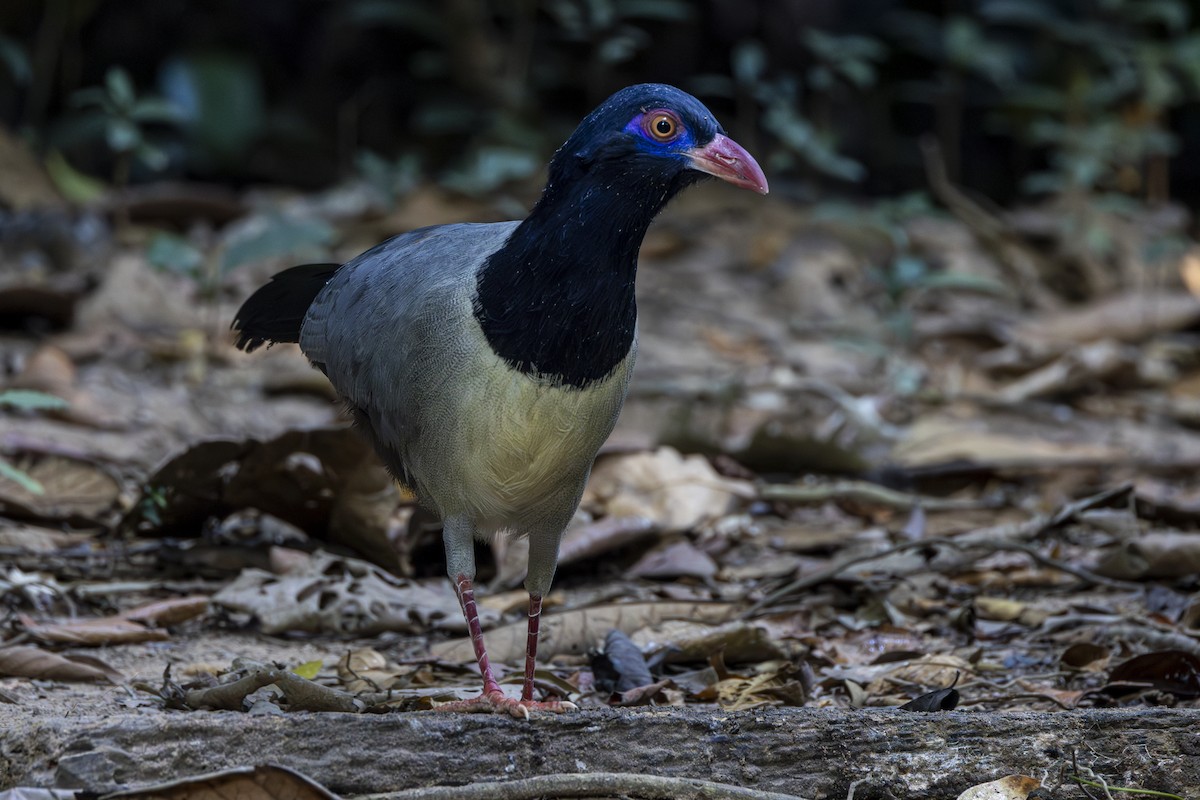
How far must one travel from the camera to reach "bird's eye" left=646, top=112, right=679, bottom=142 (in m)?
3.16

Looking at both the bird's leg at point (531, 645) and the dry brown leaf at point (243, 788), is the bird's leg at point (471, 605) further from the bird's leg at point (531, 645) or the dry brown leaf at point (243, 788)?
the dry brown leaf at point (243, 788)

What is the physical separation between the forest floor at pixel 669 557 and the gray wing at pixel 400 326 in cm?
65

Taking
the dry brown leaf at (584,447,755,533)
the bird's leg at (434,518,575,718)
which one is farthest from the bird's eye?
the dry brown leaf at (584,447,755,533)

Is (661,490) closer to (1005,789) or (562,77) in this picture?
(1005,789)

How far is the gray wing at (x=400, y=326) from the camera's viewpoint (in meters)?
3.15

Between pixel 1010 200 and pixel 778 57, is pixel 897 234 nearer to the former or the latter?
pixel 778 57

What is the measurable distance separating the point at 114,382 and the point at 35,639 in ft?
9.79

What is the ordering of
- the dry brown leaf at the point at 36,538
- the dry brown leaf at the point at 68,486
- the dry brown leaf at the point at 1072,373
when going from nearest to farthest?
the dry brown leaf at the point at 36,538 → the dry brown leaf at the point at 68,486 → the dry brown leaf at the point at 1072,373

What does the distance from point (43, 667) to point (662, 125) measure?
1919 mm

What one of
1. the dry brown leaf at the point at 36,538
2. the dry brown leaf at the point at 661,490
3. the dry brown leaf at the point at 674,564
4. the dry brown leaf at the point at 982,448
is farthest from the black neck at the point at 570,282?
the dry brown leaf at the point at 982,448

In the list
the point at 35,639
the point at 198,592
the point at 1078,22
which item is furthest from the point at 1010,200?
the point at 35,639

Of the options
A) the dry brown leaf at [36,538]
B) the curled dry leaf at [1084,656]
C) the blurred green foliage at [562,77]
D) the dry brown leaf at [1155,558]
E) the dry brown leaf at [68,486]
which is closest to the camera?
the curled dry leaf at [1084,656]

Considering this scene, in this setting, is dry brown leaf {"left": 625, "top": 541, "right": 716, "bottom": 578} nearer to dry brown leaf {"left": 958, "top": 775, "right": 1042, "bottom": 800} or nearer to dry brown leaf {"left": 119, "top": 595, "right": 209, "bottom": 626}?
dry brown leaf {"left": 119, "top": 595, "right": 209, "bottom": 626}

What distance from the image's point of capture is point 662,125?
10.4 ft
